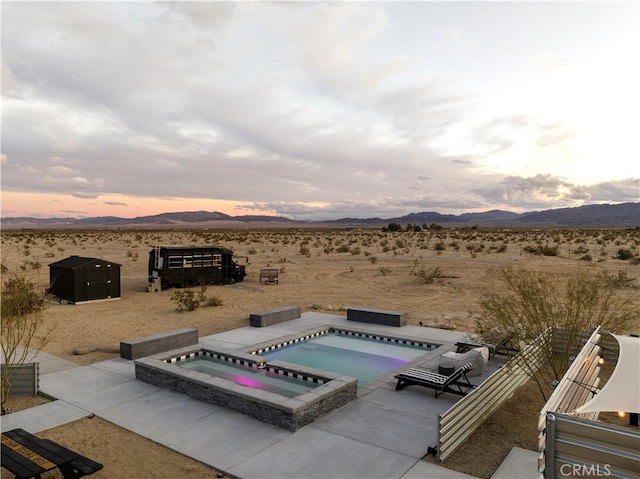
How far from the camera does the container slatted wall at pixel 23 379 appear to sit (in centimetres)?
834

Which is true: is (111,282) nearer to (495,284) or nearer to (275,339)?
(275,339)

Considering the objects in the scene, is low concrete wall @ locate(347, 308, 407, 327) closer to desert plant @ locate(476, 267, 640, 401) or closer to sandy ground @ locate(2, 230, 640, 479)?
sandy ground @ locate(2, 230, 640, 479)

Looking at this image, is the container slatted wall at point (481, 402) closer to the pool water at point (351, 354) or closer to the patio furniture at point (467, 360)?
the patio furniture at point (467, 360)

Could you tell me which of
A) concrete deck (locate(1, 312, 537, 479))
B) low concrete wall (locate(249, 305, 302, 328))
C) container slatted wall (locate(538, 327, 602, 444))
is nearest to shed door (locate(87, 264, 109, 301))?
low concrete wall (locate(249, 305, 302, 328))

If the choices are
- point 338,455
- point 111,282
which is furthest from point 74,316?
point 338,455

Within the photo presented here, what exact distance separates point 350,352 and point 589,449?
8.57 m

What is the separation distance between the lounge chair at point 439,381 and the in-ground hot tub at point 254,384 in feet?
3.69

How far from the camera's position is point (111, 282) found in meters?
18.9

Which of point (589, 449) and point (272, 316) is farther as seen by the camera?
point (272, 316)

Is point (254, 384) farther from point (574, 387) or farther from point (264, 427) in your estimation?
point (574, 387)

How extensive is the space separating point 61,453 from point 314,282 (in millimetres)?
19977

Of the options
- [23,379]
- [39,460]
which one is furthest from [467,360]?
[23,379]

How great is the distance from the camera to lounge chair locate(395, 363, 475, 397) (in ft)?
27.9

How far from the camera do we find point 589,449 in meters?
4.10
